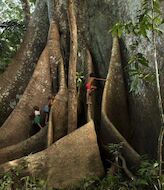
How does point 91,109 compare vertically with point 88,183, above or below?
above

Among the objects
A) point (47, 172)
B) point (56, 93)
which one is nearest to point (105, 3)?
point (56, 93)

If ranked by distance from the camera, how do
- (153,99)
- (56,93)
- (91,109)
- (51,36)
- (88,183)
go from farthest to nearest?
(51,36)
(56,93)
(91,109)
(153,99)
(88,183)

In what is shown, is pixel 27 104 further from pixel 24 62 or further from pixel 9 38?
pixel 9 38

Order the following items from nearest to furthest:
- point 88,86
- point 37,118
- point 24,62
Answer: point 37,118, point 88,86, point 24,62

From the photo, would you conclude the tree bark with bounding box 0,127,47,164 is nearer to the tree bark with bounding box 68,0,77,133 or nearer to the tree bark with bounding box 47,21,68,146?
the tree bark with bounding box 47,21,68,146

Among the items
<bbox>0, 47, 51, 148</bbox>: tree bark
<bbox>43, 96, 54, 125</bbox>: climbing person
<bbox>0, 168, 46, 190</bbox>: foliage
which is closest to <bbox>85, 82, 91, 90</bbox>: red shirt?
<bbox>43, 96, 54, 125</bbox>: climbing person

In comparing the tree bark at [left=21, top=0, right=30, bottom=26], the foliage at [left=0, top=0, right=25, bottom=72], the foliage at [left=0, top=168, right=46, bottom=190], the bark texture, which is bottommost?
the foliage at [left=0, top=168, right=46, bottom=190]

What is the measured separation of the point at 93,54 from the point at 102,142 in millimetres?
2411

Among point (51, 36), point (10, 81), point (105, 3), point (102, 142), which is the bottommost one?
point (102, 142)

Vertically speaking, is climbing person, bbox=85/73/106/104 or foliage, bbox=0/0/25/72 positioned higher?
foliage, bbox=0/0/25/72

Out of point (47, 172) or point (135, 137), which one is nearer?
point (47, 172)

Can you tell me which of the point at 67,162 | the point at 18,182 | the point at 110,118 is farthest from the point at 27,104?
the point at 18,182

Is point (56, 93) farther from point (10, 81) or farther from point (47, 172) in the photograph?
point (47, 172)

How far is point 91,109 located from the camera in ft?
25.2
